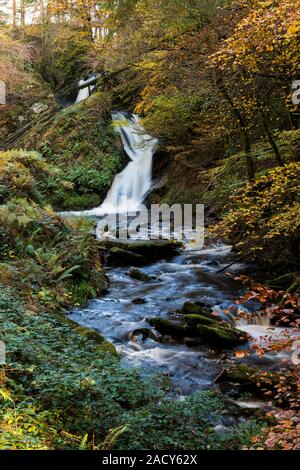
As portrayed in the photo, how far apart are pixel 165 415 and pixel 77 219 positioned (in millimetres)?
7938

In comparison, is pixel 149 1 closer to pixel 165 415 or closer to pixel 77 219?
pixel 77 219

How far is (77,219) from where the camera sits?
Answer: 454 inches

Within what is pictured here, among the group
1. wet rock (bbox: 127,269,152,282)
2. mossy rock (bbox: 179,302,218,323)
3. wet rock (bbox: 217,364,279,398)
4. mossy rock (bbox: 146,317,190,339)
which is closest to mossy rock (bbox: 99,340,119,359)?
mossy rock (bbox: 146,317,190,339)

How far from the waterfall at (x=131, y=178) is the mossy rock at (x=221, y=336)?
10934 mm

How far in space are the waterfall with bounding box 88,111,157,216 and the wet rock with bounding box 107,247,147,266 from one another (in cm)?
582

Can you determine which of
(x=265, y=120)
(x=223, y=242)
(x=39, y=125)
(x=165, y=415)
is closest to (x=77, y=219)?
(x=223, y=242)

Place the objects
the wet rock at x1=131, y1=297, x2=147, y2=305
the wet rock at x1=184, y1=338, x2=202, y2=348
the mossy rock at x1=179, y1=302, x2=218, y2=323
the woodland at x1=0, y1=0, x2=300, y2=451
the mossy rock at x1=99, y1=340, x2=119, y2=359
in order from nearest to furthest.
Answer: the woodland at x1=0, y1=0, x2=300, y2=451 < the mossy rock at x1=99, y1=340, x2=119, y2=359 < the wet rock at x1=184, y1=338, x2=202, y2=348 < the mossy rock at x1=179, y1=302, x2=218, y2=323 < the wet rock at x1=131, y1=297, x2=147, y2=305

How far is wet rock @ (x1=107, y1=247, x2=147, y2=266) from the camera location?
11.6 metres

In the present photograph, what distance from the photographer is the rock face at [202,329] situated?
6.81 m

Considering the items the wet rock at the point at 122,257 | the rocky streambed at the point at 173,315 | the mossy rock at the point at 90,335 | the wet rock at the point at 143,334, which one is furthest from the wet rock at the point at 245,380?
the wet rock at the point at 122,257

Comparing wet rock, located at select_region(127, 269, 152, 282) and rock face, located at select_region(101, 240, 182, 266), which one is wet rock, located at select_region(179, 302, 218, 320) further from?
rock face, located at select_region(101, 240, 182, 266)

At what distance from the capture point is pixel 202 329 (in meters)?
6.95
